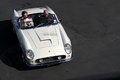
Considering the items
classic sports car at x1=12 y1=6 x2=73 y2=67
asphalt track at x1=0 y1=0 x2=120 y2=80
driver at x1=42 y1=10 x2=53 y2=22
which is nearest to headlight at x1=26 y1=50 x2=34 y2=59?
classic sports car at x1=12 y1=6 x2=73 y2=67

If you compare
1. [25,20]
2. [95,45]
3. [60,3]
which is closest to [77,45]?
[95,45]

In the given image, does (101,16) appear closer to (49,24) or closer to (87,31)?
(87,31)

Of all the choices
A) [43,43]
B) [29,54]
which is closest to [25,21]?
[43,43]

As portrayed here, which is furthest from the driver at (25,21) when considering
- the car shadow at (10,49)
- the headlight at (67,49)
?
the headlight at (67,49)

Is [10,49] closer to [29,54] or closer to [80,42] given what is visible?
[29,54]

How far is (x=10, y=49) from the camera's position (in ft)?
30.9

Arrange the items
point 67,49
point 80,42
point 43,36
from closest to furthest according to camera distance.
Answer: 1. point 67,49
2. point 43,36
3. point 80,42

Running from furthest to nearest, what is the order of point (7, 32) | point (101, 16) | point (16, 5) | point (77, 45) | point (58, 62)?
point (16, 5)
point (101, 16)
point (7, 32)
point (77, 45)
point (58, 62)

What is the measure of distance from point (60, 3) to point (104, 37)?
408 cm

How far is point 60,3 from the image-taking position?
13.1 meters

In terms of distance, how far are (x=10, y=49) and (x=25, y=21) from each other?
1308mm

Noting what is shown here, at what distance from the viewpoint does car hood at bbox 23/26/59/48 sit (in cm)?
830

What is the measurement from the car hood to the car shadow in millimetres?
966

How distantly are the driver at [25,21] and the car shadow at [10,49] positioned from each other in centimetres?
102
